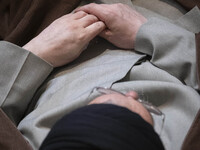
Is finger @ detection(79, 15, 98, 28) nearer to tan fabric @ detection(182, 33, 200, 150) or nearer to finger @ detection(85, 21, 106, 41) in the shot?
finger @ detection(85, 21, 106, 41)

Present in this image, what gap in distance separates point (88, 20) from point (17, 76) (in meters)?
0.24

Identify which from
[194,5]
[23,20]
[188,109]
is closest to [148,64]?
[188,109]

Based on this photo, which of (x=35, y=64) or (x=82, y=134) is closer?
(x=82, y=134)

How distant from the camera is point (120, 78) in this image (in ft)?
2.39

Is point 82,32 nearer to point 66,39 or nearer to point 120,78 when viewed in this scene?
point 66,39

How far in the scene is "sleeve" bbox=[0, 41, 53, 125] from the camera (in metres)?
0.73

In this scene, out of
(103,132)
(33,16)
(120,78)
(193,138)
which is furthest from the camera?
(33,16)

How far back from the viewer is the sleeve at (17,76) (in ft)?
2.40

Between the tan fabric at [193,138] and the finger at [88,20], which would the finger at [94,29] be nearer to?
the finger at [88,20]

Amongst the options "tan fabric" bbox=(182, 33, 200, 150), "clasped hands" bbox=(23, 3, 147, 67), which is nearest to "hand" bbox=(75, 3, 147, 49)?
"clasped hands" bbox=(23, 3, 147, 67)

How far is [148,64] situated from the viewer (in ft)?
2.53

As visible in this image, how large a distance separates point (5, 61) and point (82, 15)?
0.79 ft

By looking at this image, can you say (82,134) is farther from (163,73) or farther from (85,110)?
(163,73)

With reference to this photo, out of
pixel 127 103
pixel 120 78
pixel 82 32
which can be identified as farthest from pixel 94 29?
pixel 127 103
